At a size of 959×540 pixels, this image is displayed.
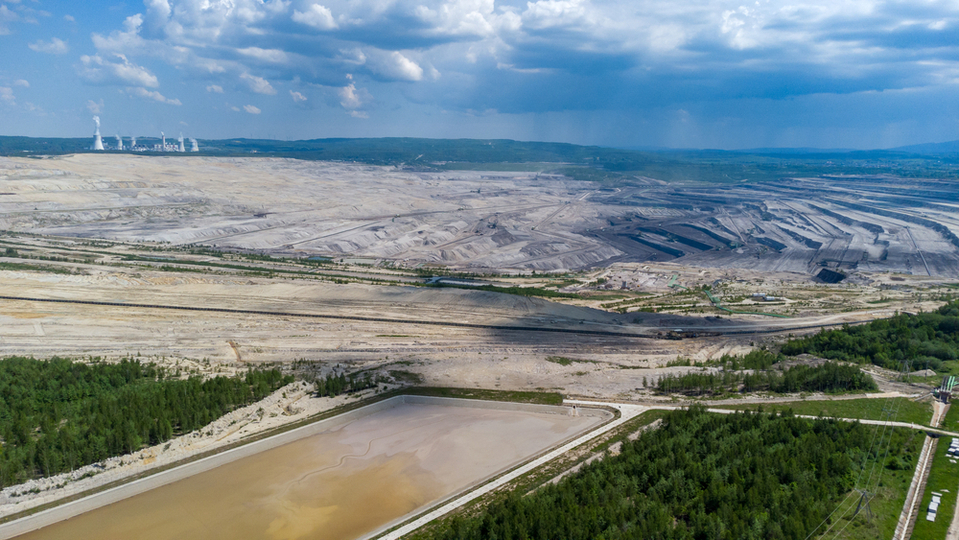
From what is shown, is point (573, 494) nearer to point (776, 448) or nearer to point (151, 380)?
point (776, 448)

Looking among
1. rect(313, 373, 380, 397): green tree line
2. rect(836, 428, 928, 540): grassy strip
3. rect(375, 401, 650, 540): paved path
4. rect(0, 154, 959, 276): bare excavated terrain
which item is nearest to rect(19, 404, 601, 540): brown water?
rect(375, 401, 650, 540): paved path

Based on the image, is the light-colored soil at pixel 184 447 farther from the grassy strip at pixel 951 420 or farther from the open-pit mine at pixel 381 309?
the grassy strip at pixel 951 420

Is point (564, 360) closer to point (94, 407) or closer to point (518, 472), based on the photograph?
point (518, 472)

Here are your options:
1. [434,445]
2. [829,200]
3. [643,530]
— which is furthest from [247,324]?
[829,200]

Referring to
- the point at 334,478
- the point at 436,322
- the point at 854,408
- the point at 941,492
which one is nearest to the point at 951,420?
the point at 854,408

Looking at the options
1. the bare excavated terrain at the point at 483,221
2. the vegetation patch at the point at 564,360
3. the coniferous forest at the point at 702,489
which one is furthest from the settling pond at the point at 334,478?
the bare excavated terrain at the point at 483,221

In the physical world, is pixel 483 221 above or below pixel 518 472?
above

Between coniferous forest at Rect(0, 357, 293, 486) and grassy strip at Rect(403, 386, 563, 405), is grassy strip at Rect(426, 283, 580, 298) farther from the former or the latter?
coniferous forest at Rect(0, 357, 293, 486)
